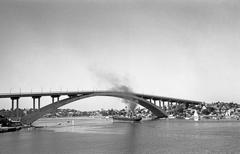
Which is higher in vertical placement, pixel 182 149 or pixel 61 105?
pixel 61 105

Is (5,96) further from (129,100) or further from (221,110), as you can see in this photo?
(221,110)

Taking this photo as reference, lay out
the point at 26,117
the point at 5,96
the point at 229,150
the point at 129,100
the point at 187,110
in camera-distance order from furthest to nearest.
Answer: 1. the point at 187,110
2. the point at 129,100
3. the point at 26,117
4. the point at 5,96
5. the point at 229,150

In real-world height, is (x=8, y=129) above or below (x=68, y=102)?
below

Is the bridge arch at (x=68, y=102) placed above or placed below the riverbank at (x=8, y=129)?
above

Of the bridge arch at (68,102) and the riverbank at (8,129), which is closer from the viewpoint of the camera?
the riverbank at (8,129)

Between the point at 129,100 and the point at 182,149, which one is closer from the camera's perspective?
the point at 182,149

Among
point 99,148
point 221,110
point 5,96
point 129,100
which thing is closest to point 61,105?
point 5,96

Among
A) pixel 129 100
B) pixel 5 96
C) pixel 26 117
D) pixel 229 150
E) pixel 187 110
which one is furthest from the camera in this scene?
pixel 187 110

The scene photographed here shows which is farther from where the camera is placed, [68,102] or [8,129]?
[68,102]

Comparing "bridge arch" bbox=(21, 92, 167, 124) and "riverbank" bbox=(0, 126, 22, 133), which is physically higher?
"bridge arch" bbox=(21, 92, 167, 124)

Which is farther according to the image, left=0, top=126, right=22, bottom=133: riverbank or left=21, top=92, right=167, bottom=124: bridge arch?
left=21, top=92, right=167, bottom=124: bridge arch
